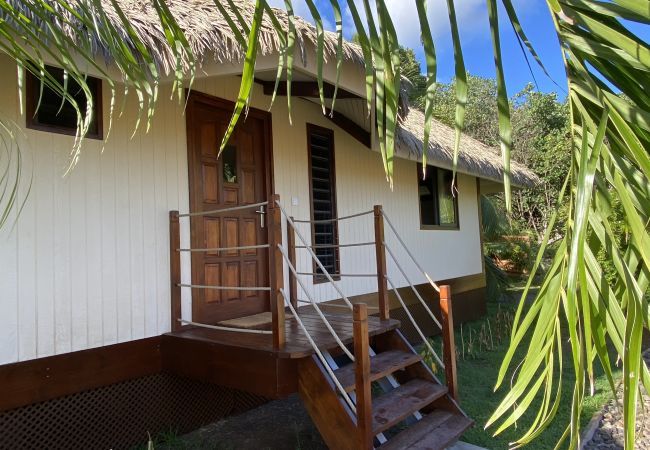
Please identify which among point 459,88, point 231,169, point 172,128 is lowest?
point 459,88

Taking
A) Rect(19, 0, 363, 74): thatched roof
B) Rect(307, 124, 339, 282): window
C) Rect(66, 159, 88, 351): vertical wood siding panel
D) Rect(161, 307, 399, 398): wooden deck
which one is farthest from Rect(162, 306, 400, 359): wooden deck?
Rect(19, 0, 363, 74): thatched roof

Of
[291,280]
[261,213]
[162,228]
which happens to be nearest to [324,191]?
[261,213]

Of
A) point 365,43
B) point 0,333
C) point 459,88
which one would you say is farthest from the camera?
point 0,333

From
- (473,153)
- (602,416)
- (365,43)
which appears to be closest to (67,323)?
(365,43)

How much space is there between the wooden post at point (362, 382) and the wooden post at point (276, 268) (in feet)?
1.73

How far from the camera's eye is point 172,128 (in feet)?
12.5

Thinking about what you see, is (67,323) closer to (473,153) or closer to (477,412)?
(477,412)

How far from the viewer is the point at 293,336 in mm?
3232

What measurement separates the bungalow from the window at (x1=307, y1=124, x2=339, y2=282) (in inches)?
13.2

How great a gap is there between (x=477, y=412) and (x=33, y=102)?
4196 millimetres

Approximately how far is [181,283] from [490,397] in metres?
3.04

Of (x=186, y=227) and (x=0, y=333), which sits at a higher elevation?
(x=186, y=227)

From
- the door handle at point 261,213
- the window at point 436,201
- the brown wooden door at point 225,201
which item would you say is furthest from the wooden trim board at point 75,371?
the window at point 436,201

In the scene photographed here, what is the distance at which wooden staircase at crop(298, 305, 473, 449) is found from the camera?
8.46ft
